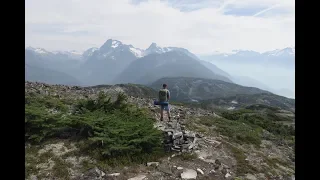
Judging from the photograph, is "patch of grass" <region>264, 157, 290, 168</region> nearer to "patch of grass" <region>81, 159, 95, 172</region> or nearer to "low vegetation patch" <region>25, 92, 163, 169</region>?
"low vegetation patch" <region>25, 92, 163, 169</region>

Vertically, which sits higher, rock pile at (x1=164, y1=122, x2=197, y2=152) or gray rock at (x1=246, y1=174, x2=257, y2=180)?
rock pile at (x1=164, y1=122, x2=197, y2=152)

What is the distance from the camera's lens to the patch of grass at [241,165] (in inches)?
404

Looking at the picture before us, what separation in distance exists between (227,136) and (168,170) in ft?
21.4

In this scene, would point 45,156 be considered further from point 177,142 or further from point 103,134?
point 177,142

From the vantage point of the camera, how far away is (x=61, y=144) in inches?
431

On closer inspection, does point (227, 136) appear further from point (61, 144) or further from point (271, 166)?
point (61, 144)

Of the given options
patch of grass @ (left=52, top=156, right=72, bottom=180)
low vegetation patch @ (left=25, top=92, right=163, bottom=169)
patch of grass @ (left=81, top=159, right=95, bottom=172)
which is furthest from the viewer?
low vegetation patch @ (left=25, top=92, right=163, bottom=169)

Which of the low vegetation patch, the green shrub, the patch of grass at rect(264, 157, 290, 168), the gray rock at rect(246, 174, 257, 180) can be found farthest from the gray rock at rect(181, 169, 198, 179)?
the patch of grass at rect(264, 157, 290, 168)

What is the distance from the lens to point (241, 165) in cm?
1083

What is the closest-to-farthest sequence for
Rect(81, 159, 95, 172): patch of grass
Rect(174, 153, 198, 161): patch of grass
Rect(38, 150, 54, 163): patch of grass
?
Rect(81, 159, 95, 172): patch of grass, Rect(38, 150, 54, 163): patch of grass, Rect(174, 153, 198, 161): patch of grass

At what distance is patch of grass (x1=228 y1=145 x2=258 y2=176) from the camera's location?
10270 mm

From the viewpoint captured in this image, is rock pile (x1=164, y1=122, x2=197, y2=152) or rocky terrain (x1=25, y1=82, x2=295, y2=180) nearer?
rocky terrain (x1=25, y1=82, x2=295, y2=180)

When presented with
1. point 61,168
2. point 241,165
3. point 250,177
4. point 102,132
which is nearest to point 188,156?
point 241,165
